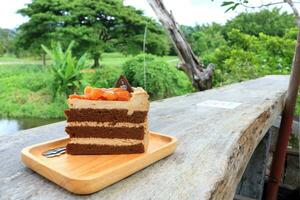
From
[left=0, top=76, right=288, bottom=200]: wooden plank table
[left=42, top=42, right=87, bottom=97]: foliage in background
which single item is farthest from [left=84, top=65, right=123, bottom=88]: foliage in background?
[left=0, top=76, right=288, bottom=200]: wooden plank table

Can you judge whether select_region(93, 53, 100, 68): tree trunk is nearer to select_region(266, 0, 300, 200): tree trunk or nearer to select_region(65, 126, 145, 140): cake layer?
select_region(266, 0, 300, 200): tree trunk

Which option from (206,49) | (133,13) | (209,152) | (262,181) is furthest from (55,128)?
(133,13)

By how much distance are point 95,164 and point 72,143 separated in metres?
0.09

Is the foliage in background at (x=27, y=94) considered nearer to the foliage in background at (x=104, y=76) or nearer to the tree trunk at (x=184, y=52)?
the foliage in background at (x=104, y=76)

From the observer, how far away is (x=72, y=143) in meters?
0.68

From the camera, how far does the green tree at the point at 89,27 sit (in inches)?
296

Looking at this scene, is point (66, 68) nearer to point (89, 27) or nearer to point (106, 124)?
point (89, 27)

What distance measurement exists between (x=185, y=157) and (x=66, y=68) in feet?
15.2

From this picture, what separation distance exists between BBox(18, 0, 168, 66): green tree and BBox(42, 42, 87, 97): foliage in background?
7.05 ft

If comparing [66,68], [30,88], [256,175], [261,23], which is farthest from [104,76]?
[256,175]

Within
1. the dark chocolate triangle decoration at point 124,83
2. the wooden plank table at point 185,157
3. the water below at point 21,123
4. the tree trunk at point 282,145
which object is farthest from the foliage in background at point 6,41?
the dark chocolate triangle decoration at point 124,83

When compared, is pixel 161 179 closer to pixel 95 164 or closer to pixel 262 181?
pixel 95 164

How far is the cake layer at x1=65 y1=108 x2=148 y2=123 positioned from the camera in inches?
27.0

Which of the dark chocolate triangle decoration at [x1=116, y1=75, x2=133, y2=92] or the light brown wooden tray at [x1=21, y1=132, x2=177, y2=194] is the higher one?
the dark chocolate triangle decoration at [x1=116, y1=75, x2=133, y2=92]
